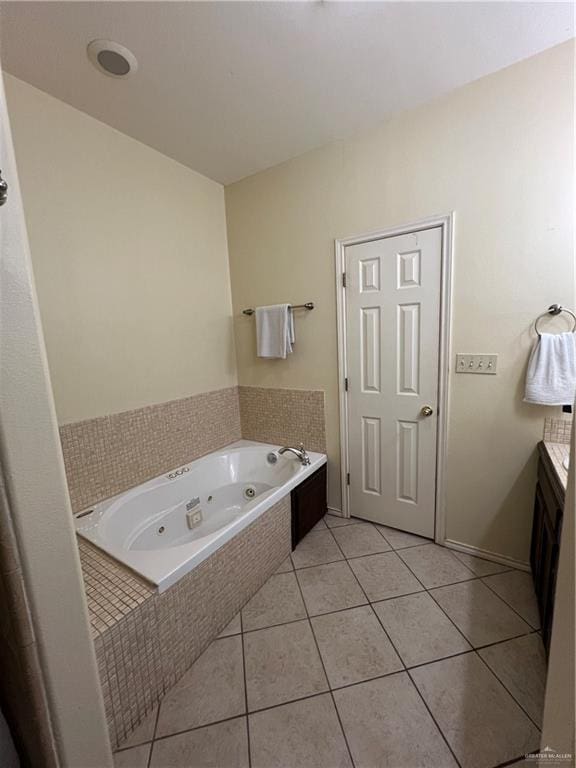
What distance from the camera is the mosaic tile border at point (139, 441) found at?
5.38 ft

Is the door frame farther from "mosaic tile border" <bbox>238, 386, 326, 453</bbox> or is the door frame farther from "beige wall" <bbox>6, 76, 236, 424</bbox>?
"beige wall" <bbox>6, 76, 236, 424</bbox>

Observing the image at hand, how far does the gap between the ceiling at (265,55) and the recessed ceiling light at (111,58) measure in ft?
0.08

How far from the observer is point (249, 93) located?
1.56 m

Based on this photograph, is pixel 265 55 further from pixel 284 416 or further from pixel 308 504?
pixel 308 504

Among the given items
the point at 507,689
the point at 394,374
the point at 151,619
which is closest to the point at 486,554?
the point at 507,689

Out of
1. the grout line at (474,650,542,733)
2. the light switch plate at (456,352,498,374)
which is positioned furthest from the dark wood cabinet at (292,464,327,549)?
the light switch plate at (456,352,498,374)

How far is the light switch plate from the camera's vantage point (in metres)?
1.66

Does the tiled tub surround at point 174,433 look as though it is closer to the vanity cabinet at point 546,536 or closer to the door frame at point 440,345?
the door frame at point 440,345

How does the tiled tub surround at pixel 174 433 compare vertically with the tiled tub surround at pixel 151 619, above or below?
above

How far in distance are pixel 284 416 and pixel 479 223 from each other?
174cm

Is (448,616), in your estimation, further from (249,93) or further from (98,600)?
(249,93)

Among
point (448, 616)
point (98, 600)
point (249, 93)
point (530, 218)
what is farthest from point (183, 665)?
point (249, 93)

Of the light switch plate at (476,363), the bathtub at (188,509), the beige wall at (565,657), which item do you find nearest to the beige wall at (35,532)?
the bathtub at (188,509)

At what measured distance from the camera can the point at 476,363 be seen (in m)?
1.70
